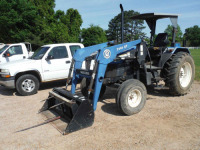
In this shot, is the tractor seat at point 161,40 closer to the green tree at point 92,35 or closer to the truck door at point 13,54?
the truck door at point 13,54

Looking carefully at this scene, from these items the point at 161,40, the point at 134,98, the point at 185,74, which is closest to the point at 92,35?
the point at 161,40

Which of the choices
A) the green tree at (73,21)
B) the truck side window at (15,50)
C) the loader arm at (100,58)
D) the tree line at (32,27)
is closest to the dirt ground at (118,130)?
the loader arm at (100,58)

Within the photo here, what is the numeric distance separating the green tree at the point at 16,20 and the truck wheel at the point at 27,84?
14.9 metres

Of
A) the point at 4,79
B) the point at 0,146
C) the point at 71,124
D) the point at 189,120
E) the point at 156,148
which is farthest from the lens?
the point at 4,79

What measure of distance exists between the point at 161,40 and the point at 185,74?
158 cm

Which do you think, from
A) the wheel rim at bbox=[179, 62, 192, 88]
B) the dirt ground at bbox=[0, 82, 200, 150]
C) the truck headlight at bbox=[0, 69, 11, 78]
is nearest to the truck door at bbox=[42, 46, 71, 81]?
the truck headlight at bbox=[0, 69, 11, 78]

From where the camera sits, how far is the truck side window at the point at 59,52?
25.8ft

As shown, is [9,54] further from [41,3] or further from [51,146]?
[41,3]

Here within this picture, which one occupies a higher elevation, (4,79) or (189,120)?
(4,79)

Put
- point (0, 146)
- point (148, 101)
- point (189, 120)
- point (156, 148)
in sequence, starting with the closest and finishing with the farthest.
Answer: point (156, 148)
point (0, 146)
point (189, 120)
point (148, 101)

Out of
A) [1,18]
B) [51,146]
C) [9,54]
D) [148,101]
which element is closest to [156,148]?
[51,146]

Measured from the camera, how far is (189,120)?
4492 millimetres

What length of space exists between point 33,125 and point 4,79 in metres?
3.40

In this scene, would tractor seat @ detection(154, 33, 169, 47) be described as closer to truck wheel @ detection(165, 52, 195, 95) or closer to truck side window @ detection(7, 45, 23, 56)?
truck wheel @ detection(165, 52, 195, 95)
